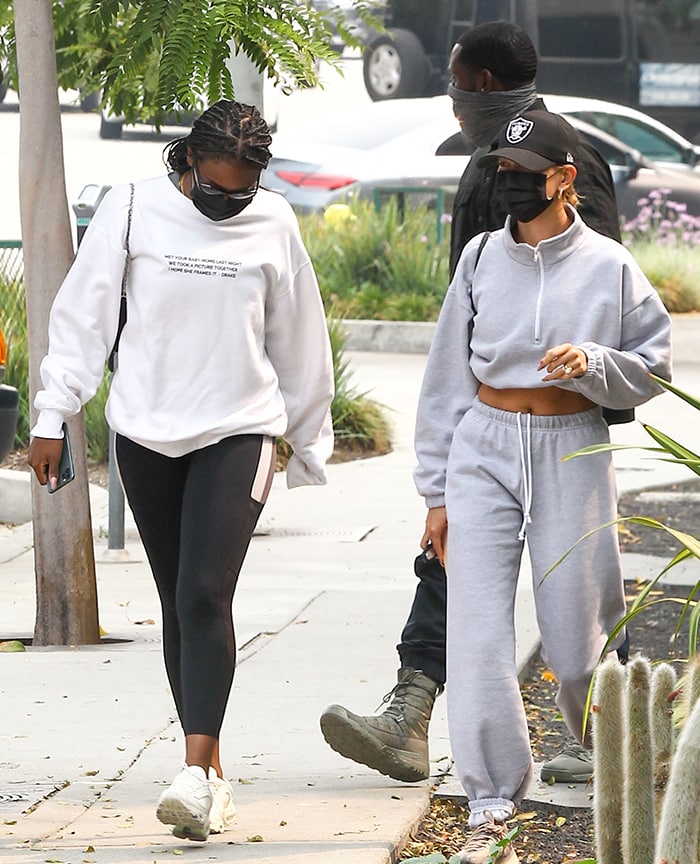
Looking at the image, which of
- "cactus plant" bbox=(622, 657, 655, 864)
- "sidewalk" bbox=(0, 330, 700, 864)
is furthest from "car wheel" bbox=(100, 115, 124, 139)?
"cactus plant" bbox=(622, 657, 655, 864)

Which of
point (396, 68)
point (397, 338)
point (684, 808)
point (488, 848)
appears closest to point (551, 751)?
point (488, 848)

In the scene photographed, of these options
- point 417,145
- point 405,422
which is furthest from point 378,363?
point 417,145

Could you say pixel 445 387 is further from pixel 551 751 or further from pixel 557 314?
pixel 551 751

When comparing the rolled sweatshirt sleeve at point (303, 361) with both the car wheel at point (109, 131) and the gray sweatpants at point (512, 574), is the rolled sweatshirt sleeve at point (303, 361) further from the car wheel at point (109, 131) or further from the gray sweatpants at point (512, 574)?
the car wheel at point (109, 131)

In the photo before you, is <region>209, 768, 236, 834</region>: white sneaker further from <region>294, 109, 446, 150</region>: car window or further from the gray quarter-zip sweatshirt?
<region>294, 109, 446, 150</region>: car window

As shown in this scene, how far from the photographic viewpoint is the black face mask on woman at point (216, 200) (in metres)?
4.24

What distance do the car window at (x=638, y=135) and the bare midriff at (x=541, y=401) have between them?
16522 millimetres

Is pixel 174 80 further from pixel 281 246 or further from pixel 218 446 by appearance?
pixel 218 446

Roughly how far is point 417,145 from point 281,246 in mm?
15279

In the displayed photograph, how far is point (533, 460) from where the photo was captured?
13.5ft

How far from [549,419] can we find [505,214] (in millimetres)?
831

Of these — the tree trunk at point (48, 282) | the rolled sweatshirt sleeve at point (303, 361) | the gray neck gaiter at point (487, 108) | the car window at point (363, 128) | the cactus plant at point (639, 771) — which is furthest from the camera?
the car window at point (363, 128)

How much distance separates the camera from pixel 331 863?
3.95m

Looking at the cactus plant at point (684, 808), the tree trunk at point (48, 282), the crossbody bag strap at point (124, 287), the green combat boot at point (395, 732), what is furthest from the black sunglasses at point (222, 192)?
the cactus plant at point (684, 808)
